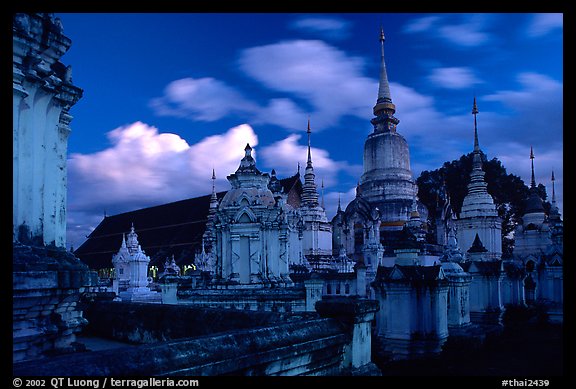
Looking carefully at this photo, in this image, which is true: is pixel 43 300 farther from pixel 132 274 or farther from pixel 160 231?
pixel 160 231

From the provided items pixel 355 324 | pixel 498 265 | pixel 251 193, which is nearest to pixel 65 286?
pixel 355 324

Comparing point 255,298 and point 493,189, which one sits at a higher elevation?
point 493,189

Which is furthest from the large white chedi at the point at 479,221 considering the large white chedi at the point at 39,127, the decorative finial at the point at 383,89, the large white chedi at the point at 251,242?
the large white chedi at the point at 39,127

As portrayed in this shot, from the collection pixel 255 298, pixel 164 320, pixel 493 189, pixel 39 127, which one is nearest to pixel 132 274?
pixel 255 298

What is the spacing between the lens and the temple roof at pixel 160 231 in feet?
161

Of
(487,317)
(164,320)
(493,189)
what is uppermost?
(493,189)

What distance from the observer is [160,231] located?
184ft

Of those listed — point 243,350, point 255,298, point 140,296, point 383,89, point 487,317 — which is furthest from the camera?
point 383,89

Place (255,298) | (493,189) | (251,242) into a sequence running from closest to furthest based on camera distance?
(255,298)
(251,242)
(493,189)

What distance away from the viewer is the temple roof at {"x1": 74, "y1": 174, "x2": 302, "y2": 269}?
48938 millimetres

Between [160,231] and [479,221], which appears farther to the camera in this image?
[160,231]

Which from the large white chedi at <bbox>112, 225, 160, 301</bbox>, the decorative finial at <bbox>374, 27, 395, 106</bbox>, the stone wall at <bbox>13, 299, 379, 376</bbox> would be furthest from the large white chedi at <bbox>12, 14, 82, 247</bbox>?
the decorative finial at <bbox>374, 27, 395, 106</bbox>
